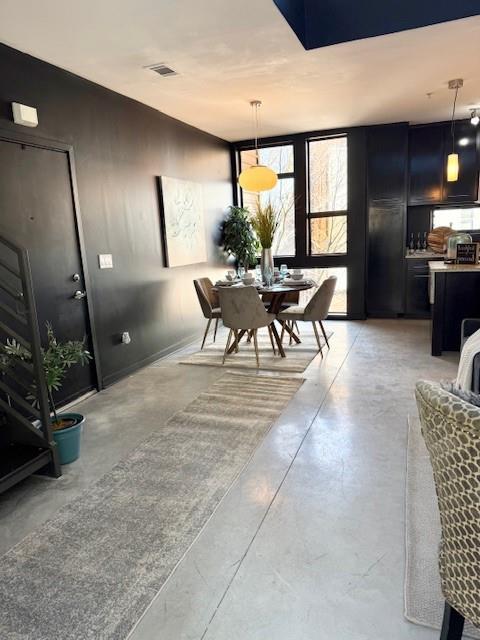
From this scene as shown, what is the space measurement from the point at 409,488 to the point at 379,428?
2.25 ft

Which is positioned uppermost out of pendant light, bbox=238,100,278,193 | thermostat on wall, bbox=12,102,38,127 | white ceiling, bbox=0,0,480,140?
white ceiling, bbox=0,0,480,140

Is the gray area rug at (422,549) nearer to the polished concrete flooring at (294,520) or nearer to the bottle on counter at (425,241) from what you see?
the polished concrete flooring at (294,520)

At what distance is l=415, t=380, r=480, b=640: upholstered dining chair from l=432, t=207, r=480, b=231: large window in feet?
19.5

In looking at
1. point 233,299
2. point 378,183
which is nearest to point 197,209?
point 233,299

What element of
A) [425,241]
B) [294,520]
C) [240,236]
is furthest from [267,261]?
[294,520]

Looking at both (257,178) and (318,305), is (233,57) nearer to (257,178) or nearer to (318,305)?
(257,178)

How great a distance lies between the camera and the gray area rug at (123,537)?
4.99 ft

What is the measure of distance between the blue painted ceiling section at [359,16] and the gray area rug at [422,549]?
284 centimetres

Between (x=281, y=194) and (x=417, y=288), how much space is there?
7.95 feet

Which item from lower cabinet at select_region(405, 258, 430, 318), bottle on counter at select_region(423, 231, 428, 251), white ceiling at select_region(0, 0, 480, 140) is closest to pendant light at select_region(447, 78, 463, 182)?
white ceiling at select_region(0, 0, 480, 140)

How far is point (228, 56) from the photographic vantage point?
3.23 meters

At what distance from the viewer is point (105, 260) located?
151 inches

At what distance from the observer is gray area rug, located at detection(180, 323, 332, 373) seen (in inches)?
168

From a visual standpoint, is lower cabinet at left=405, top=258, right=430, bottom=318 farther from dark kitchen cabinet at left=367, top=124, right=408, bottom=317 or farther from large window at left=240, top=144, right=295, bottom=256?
large window at left=240, top=144, right=295, bottom=256
